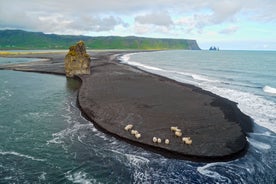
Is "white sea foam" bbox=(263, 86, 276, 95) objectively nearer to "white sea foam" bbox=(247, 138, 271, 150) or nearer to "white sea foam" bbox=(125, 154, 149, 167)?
"white sea foam" bbox=(247, 138, 271, 150)

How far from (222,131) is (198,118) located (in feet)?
14.4

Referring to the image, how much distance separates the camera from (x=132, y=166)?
69.0ft

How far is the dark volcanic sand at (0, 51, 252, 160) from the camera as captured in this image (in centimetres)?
2434

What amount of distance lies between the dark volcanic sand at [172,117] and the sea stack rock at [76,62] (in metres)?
21.0

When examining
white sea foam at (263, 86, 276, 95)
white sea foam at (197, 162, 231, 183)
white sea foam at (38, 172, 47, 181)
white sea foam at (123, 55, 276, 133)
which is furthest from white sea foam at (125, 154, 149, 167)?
white sea foam at (263, 86, 276, 95)

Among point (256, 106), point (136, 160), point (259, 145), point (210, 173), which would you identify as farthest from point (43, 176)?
point (256, 106)

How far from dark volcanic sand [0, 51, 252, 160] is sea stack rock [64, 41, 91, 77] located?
20954 millimetres

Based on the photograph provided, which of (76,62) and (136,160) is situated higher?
(76,62)

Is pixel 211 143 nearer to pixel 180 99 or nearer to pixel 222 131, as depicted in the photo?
pixel 222 131

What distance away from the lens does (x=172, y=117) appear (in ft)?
105

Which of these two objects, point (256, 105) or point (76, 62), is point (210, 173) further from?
point (76, 62)

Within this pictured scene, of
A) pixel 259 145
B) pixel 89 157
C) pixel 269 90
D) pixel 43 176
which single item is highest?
pixel 269 90

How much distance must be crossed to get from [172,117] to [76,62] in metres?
44.3

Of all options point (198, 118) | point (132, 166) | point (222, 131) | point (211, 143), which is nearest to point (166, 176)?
point (132, 166)
